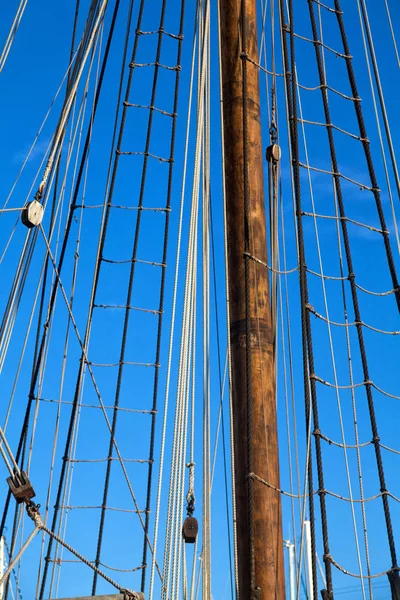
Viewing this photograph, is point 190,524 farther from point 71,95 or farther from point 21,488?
point 71,95

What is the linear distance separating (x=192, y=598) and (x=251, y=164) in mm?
3317

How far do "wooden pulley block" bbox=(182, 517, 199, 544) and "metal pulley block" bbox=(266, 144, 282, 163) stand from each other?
304 cm

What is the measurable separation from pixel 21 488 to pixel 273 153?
3609 mm

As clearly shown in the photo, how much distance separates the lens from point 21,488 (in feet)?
16.4

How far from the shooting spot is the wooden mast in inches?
196

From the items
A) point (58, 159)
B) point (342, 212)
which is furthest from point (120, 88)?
point (342, 212)

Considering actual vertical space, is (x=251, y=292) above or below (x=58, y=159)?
below

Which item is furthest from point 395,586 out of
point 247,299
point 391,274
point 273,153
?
point 273,153

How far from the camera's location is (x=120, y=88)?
1058cm

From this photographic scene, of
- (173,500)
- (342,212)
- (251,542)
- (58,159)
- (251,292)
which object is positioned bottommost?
(251,542)

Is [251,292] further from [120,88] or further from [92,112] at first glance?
[120,88]

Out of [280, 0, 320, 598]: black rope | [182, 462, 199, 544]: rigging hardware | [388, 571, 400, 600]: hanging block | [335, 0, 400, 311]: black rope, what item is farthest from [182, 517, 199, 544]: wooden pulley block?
[335, 0, 400, 311]: black rope

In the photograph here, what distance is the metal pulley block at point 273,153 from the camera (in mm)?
7157

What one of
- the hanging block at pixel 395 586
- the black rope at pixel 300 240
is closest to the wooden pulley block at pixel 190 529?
the black rope at pixel 300 240
